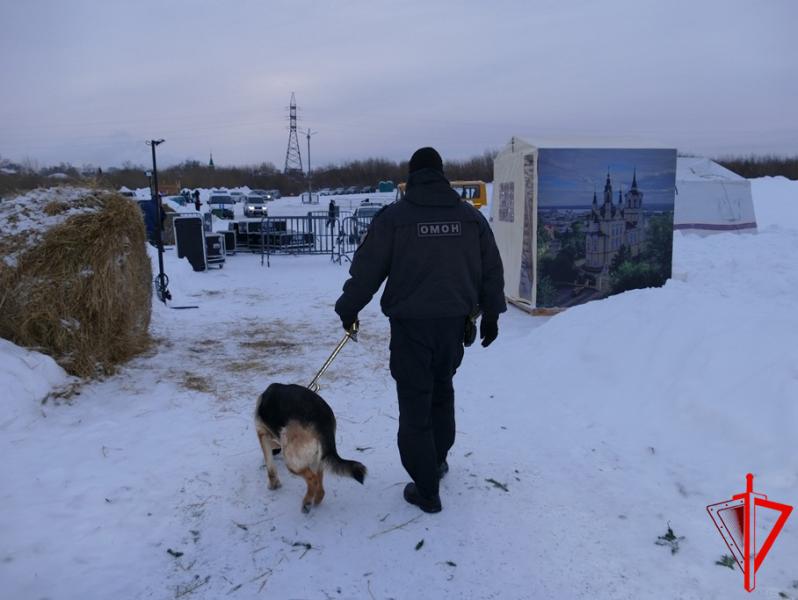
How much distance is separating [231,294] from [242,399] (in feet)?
18.9

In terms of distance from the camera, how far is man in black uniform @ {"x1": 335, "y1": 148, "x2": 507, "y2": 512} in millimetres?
3084

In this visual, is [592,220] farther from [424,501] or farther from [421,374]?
[424,501]

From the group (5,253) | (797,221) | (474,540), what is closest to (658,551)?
(474,540)

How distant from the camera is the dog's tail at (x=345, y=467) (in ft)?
10.2

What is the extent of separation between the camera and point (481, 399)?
5074mm

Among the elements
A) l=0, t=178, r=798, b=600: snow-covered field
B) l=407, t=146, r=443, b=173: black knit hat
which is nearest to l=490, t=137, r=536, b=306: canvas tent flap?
l=0, t=178, r=798, b=600: snow-covered field

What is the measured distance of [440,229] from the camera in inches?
122

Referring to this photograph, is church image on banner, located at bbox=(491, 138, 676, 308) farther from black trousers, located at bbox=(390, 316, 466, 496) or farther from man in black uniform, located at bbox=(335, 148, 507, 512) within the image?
black trousers, located at bbox=(390, 316, 466, 496)

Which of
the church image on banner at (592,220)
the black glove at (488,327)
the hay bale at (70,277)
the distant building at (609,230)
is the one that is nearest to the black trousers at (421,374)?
the black glove at (488,327)

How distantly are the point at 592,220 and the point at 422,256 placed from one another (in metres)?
5.51

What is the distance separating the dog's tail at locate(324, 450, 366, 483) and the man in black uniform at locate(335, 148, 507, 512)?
0.91 ft

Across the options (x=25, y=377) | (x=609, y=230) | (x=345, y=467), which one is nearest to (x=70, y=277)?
(x=25, y=377)

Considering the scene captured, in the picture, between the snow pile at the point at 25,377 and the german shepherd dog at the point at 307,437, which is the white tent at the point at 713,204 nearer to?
the german shepherd dog at the point at 307,437

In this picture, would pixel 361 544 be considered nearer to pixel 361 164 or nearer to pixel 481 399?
pixel 481 399
